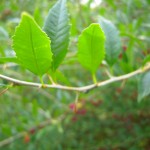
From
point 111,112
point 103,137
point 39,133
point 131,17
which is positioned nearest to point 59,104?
point 39,133

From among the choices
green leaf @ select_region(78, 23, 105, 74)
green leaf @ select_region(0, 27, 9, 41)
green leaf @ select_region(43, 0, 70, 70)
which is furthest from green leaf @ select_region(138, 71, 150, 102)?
green leaf @ select_region(0, 27, 9, 41)

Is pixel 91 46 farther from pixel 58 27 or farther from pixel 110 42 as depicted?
pixel 110 42

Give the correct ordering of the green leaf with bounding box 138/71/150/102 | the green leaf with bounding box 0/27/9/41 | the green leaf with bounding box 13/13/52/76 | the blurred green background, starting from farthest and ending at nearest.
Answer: the blurred green background < the green leaf with bounding box 0/27/9/41 < the green leaf with bounding box 138/71/150/102 < the green leaf with bounding box 13/13/52/76

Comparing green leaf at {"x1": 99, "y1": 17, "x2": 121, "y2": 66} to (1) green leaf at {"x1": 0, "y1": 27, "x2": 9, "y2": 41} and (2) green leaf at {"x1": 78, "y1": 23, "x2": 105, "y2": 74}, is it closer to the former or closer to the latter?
(2) green leaf at {"x1": 78, "y1": 23, "x2": 105, "y2": 74}

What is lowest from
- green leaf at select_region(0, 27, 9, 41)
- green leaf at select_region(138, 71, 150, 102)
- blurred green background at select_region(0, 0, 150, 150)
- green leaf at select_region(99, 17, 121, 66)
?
blurred green background at select_region(0, 0, 150, 150)

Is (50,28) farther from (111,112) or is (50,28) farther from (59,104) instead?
(111,112)

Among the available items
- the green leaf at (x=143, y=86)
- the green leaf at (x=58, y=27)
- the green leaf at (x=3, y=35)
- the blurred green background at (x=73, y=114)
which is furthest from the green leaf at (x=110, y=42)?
the blurred green background at (x=73, y=114)

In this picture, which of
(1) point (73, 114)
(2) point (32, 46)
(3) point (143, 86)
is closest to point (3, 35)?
(3) point (143, 86)
